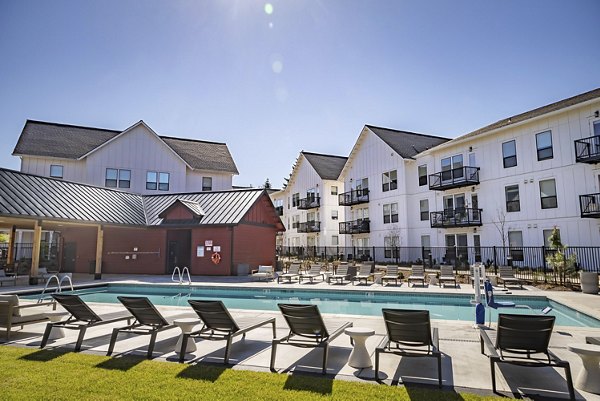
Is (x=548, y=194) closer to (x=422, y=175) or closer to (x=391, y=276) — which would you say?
(x=422, y=175)

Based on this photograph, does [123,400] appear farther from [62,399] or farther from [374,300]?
[374,300]

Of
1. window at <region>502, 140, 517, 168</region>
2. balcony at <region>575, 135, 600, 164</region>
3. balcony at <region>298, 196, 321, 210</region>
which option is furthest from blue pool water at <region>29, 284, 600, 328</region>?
balcony at <region>298, 196, 321, 210</region>

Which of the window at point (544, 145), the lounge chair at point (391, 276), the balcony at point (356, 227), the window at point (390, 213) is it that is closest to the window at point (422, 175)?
the window at point (390, 213)

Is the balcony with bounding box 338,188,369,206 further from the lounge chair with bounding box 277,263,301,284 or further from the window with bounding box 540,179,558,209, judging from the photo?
the lounge chair with bounding box 277,263,301,284

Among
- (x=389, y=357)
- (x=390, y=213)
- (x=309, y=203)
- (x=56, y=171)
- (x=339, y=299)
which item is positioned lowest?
(x=339, y=299)

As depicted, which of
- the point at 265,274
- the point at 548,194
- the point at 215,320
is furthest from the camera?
the point at 548,194

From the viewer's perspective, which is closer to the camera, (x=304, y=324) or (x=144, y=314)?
(x=304, y=324)

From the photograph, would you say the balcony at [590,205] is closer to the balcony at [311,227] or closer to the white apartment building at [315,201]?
the white apartment building at [315,201]

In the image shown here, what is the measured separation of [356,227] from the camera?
35.1 metres

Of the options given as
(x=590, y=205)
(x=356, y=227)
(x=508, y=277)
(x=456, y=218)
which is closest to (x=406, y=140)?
(x=356, y=227)

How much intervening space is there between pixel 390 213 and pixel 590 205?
48.2ft

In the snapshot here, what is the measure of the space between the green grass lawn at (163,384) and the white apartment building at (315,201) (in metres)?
34.7

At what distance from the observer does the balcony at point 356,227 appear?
34312 millimetres

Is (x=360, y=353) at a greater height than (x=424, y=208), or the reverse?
(x=424, y=208)
